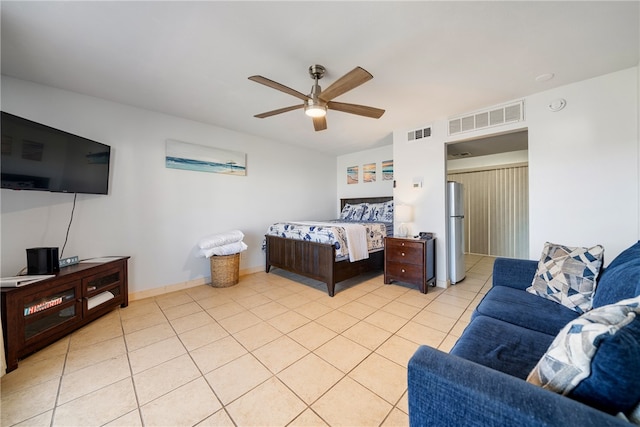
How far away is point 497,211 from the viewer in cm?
539

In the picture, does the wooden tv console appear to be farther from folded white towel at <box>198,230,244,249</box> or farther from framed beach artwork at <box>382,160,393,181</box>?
framed beach artwork at <box>382,160,393,181</box>

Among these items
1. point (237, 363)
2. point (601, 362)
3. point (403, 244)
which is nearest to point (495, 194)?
point (403, 244)

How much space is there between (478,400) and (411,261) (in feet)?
9.03

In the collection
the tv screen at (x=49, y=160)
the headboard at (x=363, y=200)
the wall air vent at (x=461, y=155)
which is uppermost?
the wall air vent at (x=461, y=155)

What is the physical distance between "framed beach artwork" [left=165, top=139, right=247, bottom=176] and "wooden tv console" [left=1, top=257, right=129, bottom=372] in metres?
1.51

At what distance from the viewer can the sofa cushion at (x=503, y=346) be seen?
1.10 m

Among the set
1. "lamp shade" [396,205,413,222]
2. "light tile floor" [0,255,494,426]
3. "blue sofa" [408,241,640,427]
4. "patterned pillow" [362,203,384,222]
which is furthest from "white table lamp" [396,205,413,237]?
"blue sofa" [408,241,640,427]

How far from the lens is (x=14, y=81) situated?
2.39 metres

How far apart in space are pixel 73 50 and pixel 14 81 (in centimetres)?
110

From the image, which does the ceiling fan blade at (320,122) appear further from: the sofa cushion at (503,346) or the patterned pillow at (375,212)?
the patterned pillow at (375,212)

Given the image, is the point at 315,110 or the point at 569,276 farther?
the point at 315,110

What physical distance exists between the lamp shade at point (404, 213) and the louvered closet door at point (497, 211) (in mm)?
3148

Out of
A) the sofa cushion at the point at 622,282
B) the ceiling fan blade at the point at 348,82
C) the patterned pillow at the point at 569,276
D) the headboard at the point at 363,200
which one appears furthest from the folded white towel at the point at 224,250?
the sofa cushion at the point at 622,282

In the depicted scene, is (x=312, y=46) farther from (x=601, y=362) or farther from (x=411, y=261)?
(x=411, y=261)
